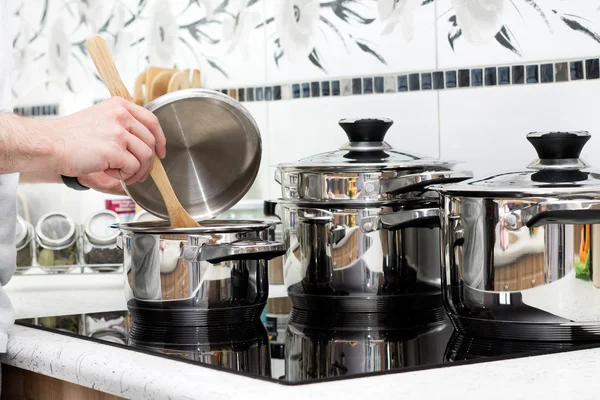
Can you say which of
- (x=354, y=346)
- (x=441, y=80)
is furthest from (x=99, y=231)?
(x=354, y=346)

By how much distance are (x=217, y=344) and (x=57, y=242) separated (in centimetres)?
82

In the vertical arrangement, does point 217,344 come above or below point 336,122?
below

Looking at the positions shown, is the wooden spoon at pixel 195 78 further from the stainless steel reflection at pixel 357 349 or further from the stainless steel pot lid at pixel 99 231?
the stainless steel reflection at pixel 357 349

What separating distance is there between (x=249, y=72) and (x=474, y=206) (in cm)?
104

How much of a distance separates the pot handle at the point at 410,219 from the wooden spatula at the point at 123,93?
260mm

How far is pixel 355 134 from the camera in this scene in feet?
4.17

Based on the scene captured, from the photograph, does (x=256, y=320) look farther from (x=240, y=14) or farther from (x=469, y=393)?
(x=240, y=14)

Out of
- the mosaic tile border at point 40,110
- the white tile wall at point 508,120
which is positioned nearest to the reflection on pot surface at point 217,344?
the white tile wall at point 508,120

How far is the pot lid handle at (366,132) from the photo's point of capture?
4.14ft

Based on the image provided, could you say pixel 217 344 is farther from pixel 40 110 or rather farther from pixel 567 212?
pixel 40 110

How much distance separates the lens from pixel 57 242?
1.80m

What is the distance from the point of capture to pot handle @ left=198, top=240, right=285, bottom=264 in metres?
1.12

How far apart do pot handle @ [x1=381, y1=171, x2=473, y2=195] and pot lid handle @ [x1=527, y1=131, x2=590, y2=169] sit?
20 cm

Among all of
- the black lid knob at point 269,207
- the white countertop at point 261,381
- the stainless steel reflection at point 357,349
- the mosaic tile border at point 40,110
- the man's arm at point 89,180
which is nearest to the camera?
the white countertop at point 261,381
